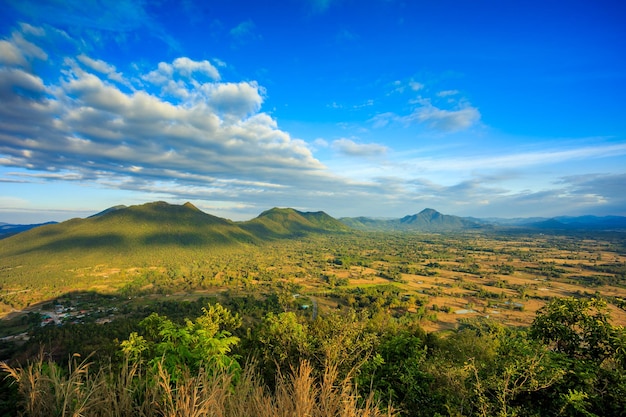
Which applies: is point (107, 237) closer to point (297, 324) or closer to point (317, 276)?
point (317, 276)

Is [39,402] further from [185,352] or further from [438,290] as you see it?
[438,290]

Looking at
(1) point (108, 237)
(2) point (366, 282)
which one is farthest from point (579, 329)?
(1) point (108, 237)

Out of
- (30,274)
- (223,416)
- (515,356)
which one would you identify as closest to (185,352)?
(223,416)

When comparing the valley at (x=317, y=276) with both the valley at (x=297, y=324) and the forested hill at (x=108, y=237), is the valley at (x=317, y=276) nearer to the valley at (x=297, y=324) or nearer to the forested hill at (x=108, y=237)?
the forested hill at (x=108, y=237)

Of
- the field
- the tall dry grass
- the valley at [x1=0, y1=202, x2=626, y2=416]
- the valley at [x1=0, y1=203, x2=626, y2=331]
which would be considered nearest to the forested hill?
the valley at [x1=0, y1=203, x2=626, y2=331]

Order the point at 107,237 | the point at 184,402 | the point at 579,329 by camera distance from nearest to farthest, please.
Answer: the point at 184,402, the point at 579,329, the point at 107,237

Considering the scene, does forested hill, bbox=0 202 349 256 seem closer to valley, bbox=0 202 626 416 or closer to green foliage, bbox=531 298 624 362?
valley, bbox=0 202 626 416

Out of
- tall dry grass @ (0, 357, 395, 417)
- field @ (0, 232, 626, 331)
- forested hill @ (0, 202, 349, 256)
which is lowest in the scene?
field @ (0, 232, 626, 331)

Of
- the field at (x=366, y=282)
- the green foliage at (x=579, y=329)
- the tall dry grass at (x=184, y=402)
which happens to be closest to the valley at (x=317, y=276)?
the field at (x=366, y=282)
